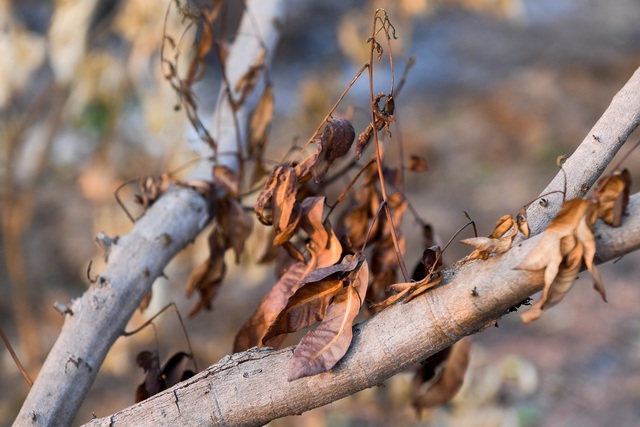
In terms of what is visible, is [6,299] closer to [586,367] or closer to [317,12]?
[586,367]

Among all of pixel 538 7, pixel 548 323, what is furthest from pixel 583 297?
pixel 538 7

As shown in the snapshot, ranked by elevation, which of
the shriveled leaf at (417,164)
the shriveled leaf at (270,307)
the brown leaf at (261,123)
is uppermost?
the brown leaf at (261,123)

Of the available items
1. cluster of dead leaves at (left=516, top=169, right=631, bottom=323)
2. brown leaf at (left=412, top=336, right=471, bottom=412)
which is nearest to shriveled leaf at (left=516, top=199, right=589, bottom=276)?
cluster of dead leaves at (left=516, top=169, right=631, bottom=323)

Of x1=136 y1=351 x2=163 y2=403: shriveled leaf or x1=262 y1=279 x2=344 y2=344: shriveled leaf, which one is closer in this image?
x1=262 y1=279 x2=344 y2=344: shriveled leaf

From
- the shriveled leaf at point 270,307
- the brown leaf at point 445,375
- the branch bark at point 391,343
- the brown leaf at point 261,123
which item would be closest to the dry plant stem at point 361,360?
the branch bark at point 391,343

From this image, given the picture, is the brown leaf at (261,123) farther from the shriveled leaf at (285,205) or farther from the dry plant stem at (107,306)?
the shriveled leaf at (285,205)

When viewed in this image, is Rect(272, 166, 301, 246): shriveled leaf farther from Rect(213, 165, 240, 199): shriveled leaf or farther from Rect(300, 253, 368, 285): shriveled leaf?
Rect(213, 165, 240, 199): shriveled leaf
